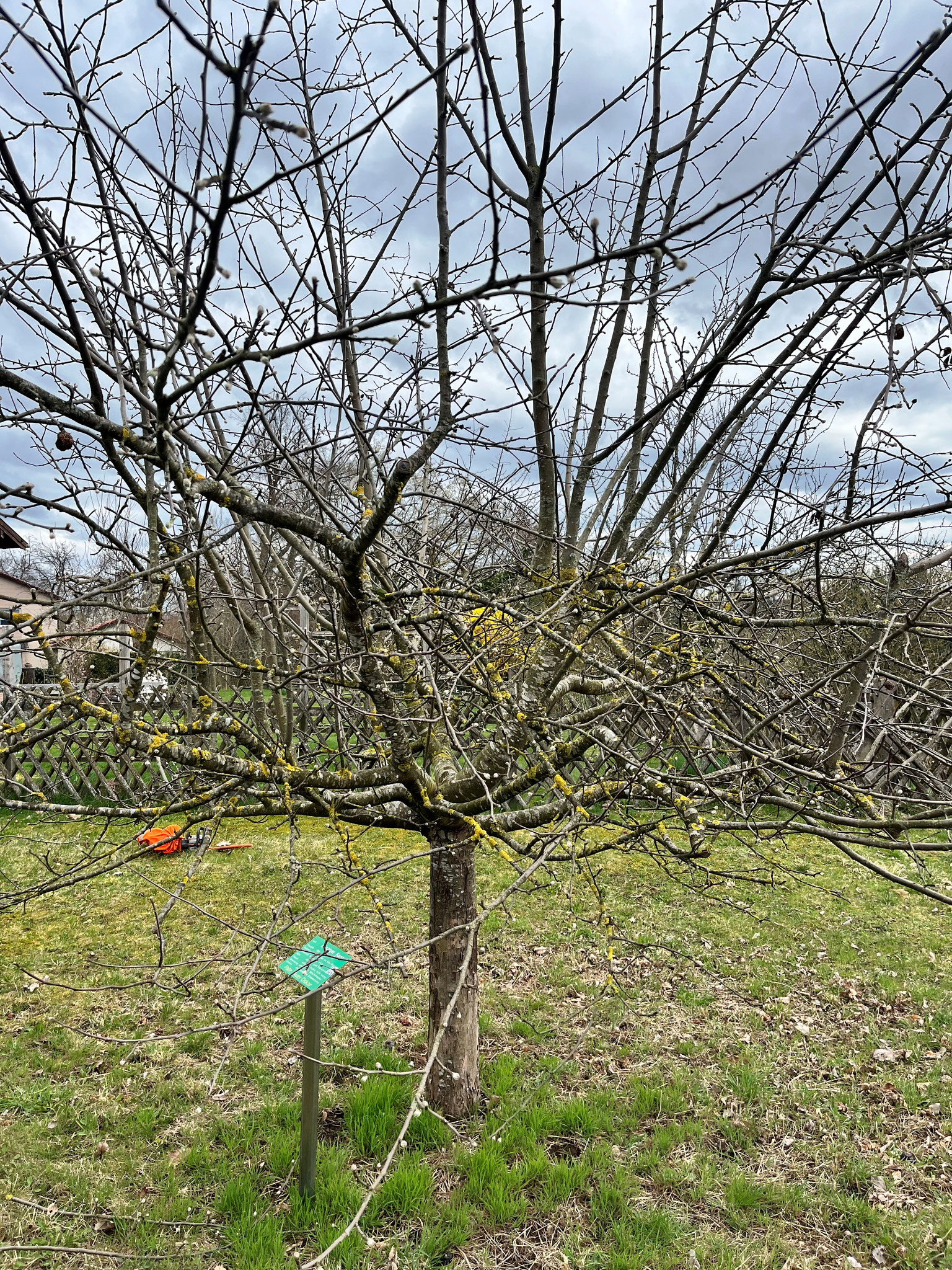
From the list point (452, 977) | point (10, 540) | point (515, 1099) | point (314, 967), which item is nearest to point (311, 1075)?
point (314, 967)

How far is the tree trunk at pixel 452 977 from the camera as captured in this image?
9.84 feet

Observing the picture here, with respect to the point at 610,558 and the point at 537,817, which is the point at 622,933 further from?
the point at 610,558

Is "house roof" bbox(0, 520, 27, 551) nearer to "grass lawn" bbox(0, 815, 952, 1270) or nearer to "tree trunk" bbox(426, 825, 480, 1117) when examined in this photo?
"grass lawn" bbox(0, 815, 952, 1270)

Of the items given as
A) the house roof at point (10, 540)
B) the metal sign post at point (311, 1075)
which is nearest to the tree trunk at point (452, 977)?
the metal sign post at point (311, 1075)

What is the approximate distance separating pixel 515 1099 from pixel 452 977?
761 mm

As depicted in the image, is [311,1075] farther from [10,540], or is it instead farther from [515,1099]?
[10,540]

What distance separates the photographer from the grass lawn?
2637 mm

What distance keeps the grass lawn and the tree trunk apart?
0.12 meters

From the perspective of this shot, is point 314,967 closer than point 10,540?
Yes

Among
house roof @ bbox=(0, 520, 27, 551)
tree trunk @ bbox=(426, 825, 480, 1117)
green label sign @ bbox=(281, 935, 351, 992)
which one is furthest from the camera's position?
house roof @ bbox=(0, 520, 27, 551)

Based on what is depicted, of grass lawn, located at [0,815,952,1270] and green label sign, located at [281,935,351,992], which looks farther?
grass lawn, located at [0,815,952,1270]

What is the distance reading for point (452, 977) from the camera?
10.0 feet

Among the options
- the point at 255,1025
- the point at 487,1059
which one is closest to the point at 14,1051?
the point at 255,1025

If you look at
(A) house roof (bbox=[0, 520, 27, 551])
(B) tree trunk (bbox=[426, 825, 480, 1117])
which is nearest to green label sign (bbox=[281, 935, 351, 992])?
(B) tree trunk (bbox=[426, 825, 480, 1117])
